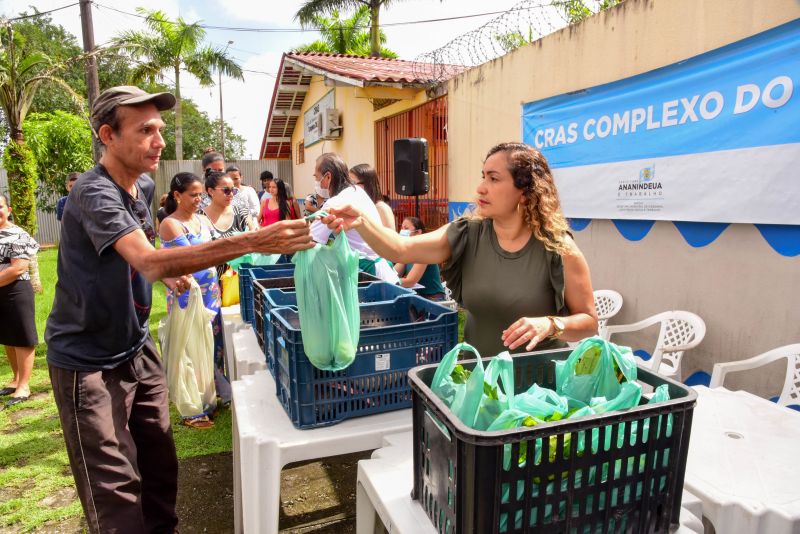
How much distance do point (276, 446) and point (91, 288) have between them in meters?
0.88

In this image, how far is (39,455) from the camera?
3561mm

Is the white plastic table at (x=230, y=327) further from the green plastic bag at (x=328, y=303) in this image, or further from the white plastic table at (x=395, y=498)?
the white plastic table at (x=395, y=498)

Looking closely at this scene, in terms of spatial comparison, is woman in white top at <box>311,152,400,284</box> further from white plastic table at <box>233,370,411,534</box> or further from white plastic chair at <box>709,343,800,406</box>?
white plastic chair at <box>709,343,800,406</box>

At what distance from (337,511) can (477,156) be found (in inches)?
203

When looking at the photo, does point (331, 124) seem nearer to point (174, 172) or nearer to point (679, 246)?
point (679, 246)

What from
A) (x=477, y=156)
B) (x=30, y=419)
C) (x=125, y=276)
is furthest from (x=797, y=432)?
(x=477, y=156)

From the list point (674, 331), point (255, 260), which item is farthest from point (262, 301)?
point (674, 331)

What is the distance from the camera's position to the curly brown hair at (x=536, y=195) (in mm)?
2023

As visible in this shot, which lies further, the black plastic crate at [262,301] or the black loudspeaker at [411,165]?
the black loudspeaker at [411,165]

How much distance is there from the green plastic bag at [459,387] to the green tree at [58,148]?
18.0 m

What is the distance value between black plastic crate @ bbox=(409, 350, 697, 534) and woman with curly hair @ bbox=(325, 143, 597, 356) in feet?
2.52

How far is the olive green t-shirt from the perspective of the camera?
78.2 inches

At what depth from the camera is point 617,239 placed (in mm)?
4695

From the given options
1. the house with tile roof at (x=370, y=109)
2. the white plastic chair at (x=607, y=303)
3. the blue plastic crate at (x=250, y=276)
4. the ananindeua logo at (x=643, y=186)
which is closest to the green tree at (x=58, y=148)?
the house with tile roof at (x=370, y=109)
